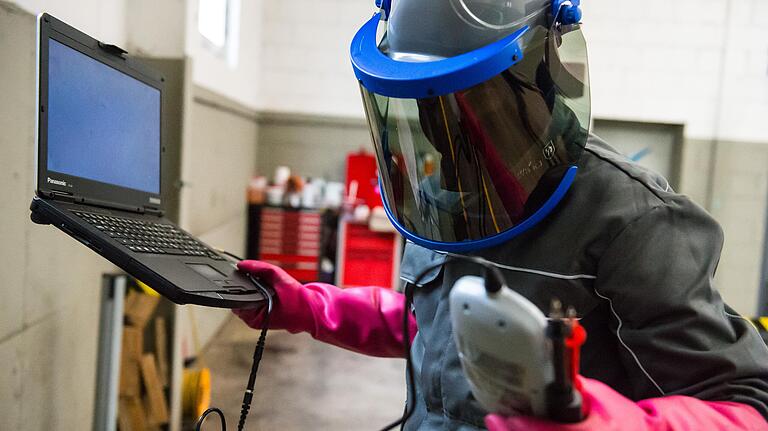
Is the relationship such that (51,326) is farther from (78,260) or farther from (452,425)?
(452,425)

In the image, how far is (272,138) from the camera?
564 cm

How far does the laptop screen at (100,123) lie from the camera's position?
1.00 metres

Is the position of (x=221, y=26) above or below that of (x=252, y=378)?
above

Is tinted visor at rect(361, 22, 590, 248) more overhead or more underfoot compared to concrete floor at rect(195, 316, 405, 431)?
more overhead

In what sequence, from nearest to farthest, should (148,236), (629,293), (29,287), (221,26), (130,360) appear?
1. (629,293)
2. (148,236)
3. (29,287)
4. (130,360)
5. (221,26)

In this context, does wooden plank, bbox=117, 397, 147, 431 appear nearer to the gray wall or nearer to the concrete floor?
the concrete floor

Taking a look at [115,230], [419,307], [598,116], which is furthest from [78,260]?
[598,116]

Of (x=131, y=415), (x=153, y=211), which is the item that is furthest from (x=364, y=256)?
(x=153, y=211)

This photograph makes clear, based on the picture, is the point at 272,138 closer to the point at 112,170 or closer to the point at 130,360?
the point at 130,360

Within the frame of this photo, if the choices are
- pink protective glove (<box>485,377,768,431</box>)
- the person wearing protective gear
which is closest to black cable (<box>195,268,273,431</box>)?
the person wearing protective gear

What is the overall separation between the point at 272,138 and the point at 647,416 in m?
5.23

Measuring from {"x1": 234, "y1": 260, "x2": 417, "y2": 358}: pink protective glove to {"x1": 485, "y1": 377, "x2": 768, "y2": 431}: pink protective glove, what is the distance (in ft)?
1.88

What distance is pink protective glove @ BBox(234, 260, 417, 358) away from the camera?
45.8 inches

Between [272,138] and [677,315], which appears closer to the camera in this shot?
[677,315]
